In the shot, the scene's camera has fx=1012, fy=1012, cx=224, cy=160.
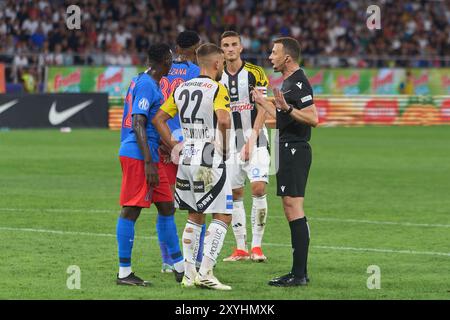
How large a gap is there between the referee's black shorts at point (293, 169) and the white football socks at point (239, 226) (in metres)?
1.82

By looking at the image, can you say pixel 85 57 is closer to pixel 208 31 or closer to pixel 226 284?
pixel 208 31

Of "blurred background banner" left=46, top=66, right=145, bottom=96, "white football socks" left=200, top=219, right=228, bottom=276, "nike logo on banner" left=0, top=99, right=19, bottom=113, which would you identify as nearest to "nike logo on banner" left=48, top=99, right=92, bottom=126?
"nike logo on banner" left=0, top=99, right=19, bottom=113

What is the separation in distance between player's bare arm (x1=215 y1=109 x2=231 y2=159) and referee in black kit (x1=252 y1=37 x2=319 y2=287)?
58 centimetres

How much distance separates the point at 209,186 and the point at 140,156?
0.77 meters

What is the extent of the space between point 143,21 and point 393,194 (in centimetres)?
2342

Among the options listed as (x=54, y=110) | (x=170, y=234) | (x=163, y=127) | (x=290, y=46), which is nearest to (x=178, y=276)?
(x=170, y=234)

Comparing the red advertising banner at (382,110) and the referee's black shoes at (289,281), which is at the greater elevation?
the red advertising banner at (382,110)

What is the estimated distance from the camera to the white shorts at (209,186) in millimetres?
9398

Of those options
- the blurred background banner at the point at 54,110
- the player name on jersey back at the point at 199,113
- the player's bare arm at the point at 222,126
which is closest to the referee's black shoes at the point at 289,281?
the player name on jersey back at the point at 199,113

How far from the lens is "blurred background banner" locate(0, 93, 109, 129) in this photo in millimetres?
31438

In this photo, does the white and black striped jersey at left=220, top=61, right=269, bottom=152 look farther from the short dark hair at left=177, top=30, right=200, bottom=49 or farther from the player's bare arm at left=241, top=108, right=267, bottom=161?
the short dark hair at left=177, top=30, right=200, bottom=49

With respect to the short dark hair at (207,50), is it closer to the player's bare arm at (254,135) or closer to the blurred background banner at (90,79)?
the player's bare arm at (254,135)

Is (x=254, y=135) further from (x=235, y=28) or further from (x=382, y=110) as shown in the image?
(x=382, y=110)

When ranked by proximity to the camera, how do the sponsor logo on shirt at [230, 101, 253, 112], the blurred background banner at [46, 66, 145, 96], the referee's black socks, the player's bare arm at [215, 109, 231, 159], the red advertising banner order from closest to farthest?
the player's bare arm at [215, 109, 231, 159] < the referee's black socks < the sponsor logo on shirt at [230, 101, 253, 112] < the blurred background banner at [46, 66, 145, 96] < the red advertising banner
